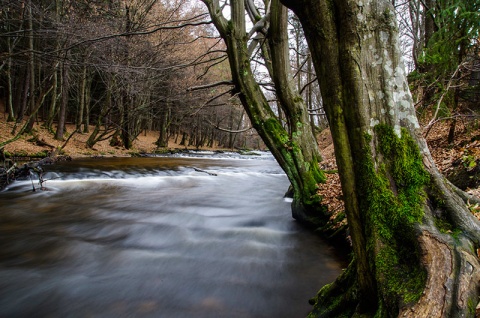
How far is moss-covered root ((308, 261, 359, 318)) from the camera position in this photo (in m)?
2.14

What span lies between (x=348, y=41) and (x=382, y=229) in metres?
1.28

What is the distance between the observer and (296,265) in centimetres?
429

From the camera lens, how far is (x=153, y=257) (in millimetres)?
4570

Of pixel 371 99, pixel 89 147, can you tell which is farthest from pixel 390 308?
pixel 89 147

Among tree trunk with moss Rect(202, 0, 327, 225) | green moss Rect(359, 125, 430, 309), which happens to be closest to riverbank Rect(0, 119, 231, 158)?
tree trunk with moss Rect(202, 0, 327, 225)

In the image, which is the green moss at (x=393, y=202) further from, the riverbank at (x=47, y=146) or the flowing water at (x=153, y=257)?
the riverbank at (x=47, y=146)

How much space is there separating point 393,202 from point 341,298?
95 cm

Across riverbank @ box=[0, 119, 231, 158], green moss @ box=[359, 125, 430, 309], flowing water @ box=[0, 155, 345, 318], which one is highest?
green moss @ box=[359, 125, 430, 309]

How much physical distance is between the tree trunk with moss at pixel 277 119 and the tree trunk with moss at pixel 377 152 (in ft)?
11.7

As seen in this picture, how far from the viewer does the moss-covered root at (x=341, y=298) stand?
2.14 m

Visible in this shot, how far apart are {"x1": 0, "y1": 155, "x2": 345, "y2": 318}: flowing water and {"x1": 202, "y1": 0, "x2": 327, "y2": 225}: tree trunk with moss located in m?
0.88

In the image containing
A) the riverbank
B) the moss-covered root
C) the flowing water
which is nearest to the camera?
the moss-covered root

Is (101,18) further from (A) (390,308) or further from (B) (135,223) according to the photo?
(A) (390,308)

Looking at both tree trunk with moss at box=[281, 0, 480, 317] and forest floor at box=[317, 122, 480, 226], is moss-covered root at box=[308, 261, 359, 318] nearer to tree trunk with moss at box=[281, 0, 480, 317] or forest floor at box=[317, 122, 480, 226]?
tree trunk with moss at box=[281, 0, 480, 317]
